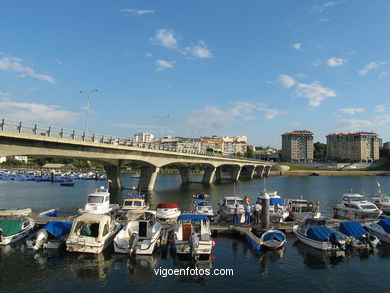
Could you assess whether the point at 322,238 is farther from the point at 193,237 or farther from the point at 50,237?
the point at 50,237

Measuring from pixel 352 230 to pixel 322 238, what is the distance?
3.13 m

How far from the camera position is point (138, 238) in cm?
2022

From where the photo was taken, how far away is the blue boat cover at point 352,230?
21.7 meters

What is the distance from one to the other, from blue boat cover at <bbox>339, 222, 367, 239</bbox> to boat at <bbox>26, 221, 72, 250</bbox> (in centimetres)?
2078

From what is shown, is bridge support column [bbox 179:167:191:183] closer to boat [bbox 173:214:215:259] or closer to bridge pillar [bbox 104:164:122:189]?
bridge pillar [bbox 104:164:122:189]

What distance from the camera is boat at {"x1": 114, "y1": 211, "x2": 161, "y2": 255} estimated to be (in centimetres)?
1923

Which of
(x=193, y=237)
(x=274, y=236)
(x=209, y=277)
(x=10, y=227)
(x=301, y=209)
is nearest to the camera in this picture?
(x=209, y=277)

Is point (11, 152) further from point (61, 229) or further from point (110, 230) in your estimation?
point (110, 230)

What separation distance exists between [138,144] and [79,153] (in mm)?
14933

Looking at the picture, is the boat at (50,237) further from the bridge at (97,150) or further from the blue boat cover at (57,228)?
the bridge at (97,150)

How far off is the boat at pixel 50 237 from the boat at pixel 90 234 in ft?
5.81

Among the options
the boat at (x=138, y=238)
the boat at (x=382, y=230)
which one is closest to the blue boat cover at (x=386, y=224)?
the boat at (x=382, y=230)

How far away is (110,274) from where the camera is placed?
16656mm

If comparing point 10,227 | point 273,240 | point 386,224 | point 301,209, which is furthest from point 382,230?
point 10,227
